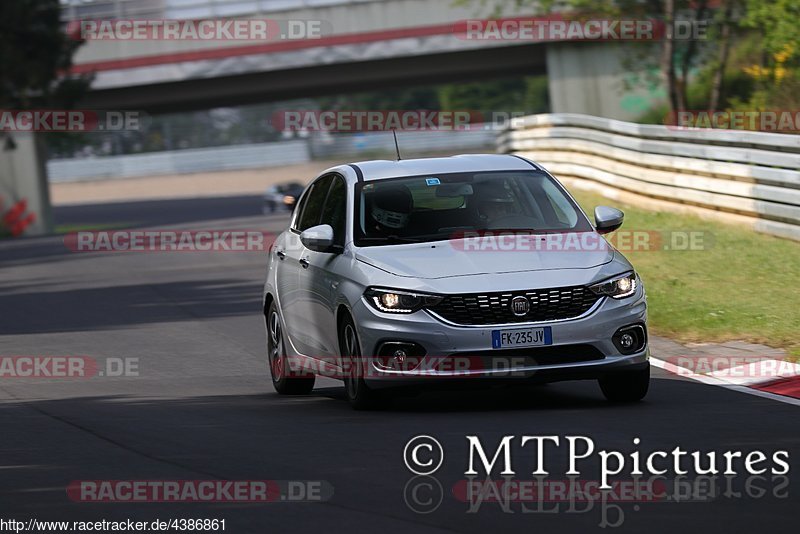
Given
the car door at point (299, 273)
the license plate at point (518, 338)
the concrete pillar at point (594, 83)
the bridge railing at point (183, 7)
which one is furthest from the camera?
the concrete pillar at point (594, 83)

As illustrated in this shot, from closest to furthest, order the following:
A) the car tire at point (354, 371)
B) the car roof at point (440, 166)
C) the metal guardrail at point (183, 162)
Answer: the car tire at point (354, 371), the car roof at point (440, 166), the metal guardrail at point (183, 162)

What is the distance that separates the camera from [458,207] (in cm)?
1147

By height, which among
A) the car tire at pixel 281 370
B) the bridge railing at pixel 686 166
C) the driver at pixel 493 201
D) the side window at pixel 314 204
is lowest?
the bridge railing at pixel 686 166

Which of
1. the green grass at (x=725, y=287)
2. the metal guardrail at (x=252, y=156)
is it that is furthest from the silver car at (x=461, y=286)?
the metal guardrail at (x=252, y=156)

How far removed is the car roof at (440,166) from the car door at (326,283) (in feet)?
0.82

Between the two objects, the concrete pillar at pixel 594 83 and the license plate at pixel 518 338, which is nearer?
the license plate at pixel 518 338

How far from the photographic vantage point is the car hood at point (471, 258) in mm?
10430

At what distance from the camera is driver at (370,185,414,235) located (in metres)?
11.3

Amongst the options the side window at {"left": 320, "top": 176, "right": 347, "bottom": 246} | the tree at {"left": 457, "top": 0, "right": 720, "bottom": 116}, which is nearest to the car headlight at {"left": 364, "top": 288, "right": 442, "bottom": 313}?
the side window at {"left": 320, "top": 176, "right": 347, "bottom": 246}

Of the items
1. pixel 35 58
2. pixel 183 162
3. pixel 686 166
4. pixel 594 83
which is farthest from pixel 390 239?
pixel 183 162

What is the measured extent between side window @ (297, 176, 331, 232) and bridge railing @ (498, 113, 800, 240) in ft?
27.8

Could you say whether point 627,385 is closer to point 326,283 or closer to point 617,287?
point 617,287

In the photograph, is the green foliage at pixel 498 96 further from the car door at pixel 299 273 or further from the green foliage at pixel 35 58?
the car door at pixel 299 273

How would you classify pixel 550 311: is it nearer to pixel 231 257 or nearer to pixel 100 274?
pixel 100 274
